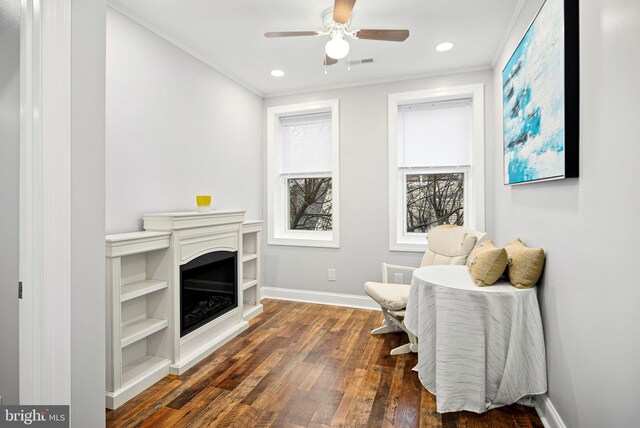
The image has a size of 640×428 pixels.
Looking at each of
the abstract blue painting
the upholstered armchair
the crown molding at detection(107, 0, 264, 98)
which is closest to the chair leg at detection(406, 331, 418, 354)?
the upholstered armchair

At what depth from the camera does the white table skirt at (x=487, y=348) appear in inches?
71.9

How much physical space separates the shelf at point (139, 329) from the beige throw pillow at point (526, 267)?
2374 mm

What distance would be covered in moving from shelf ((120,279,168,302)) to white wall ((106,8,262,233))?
1.35ft

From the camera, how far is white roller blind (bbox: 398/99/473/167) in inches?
140

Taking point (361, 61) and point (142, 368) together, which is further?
point (361, 61)

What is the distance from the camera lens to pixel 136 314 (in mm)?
2363

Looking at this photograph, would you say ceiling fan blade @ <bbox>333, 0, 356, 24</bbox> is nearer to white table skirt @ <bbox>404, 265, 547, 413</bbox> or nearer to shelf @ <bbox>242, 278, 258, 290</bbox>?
white table skirt @ <bbox>404, 265, 547, 413</bbox>

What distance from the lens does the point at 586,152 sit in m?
1.41

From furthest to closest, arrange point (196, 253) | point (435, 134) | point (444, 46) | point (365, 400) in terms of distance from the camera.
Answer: point (435, 134), point (444, 46), point (196, 253), point (365, 400)

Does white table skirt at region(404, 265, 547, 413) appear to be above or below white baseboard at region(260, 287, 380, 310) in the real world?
above

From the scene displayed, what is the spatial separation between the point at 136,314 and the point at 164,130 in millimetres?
1477

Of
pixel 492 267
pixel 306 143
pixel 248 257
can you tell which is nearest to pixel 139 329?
pixel 248 257

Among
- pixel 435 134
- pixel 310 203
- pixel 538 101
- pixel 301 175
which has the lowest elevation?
pixel 310 203

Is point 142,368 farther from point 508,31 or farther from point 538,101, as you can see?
point 508,31
